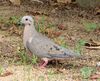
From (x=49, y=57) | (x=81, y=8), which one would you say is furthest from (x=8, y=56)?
(x=81, y=8)

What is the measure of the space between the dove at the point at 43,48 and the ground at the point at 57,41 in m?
0.17

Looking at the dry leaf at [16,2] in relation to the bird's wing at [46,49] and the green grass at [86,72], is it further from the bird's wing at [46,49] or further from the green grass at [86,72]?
the green grass at [86,72]

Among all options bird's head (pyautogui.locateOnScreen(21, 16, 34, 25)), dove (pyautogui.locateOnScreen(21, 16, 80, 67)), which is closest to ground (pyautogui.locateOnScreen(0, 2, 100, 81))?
dove (pyautogui.locateOnScreen(21, 16, 80, 67))

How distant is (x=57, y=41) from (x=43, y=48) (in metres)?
1.19

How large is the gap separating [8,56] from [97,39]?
1.94 metres

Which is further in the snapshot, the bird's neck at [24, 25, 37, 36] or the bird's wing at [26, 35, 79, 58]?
the bird's neck at [24, 25, 37, 36]

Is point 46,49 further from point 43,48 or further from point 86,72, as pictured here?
point 86,72

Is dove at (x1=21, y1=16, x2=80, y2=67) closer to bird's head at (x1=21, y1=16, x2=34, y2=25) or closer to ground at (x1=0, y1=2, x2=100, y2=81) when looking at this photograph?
bird's head at (x1=21, y1=16, x2=34, y2=25)

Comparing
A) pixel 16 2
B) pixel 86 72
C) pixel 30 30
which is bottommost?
pixel 86 72

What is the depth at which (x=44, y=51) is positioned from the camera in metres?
7.22

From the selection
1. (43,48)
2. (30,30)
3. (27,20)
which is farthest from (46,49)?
(27,20)

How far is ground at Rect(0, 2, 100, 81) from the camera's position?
688 centimetres

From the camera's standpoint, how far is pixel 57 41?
843 cm

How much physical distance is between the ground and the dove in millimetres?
171
